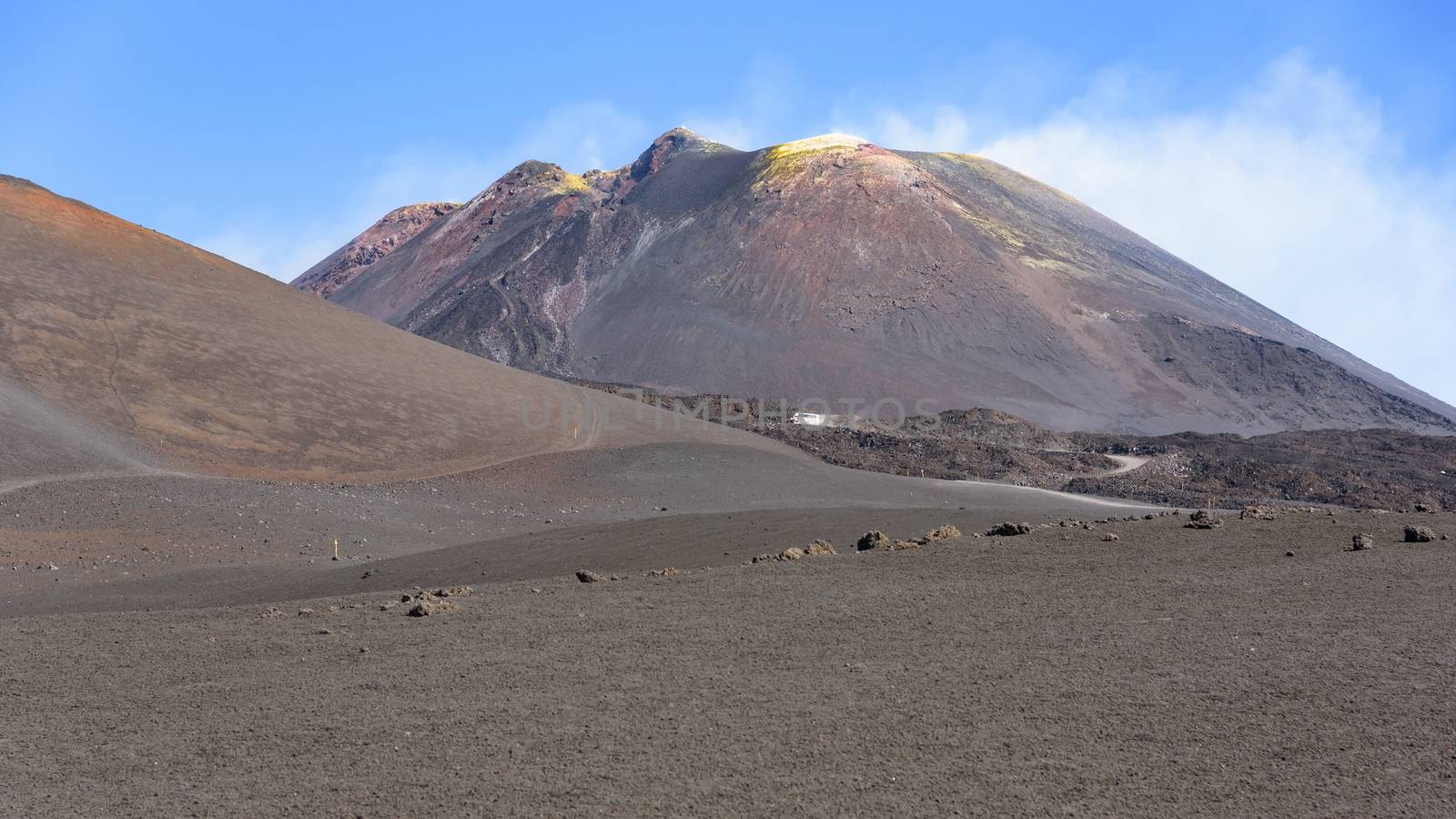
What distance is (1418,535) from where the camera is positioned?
1523 cm

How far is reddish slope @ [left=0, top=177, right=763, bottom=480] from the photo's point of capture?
3177cm

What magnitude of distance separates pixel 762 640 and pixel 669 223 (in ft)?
306

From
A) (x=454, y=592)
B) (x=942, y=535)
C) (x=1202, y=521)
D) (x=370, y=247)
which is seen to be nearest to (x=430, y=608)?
(x=454, y=592)

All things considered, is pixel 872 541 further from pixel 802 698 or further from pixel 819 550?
pixel 802 698

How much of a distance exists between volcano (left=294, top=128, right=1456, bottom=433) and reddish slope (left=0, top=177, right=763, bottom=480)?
3403 centimetres

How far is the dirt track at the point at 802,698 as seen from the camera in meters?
8.05

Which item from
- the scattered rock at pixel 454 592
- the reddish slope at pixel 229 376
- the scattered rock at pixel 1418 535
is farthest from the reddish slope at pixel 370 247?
the scattered rock at pixel 1418 535

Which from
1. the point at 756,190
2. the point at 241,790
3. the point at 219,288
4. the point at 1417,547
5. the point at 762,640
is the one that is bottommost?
the point at 241,790

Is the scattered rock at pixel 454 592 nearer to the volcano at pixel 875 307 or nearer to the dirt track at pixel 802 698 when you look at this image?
the dirt track at pixel 802 698

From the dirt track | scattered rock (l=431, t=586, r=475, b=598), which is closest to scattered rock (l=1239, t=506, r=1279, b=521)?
the dirt track

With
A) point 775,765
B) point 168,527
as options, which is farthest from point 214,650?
point 168,527

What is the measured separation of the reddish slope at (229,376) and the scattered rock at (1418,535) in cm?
2610

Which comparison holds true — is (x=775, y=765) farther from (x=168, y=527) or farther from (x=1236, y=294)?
(x=1236, y=294)

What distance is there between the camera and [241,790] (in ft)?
27.3
